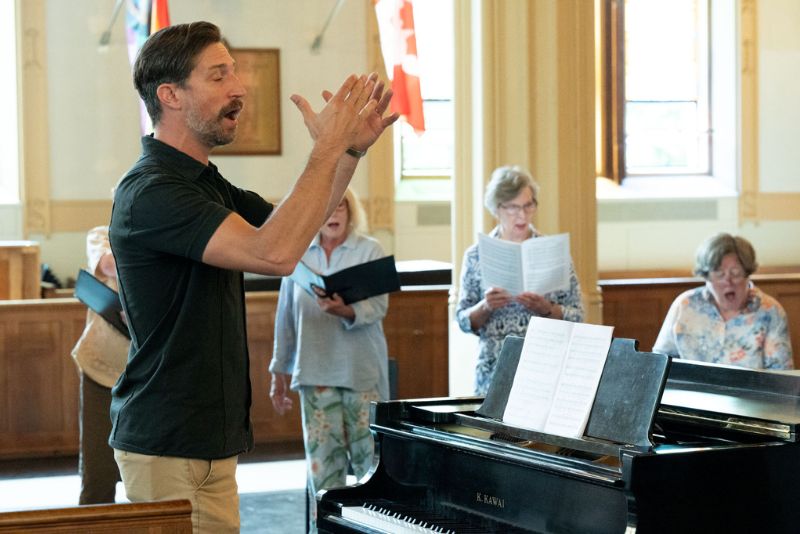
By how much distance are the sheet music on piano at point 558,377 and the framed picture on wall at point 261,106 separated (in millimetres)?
8352

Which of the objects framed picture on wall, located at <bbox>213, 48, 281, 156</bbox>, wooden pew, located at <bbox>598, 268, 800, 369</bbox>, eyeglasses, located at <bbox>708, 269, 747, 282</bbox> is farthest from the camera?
framed picture on wall, located at <bbox>213, 48, 281, 156</bbox>

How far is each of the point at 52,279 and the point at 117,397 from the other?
815cm

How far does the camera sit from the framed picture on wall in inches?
425

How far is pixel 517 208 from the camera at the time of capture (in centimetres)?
427

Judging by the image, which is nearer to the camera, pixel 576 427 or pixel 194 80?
pixel 194 80

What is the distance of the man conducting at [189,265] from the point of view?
2137 mm

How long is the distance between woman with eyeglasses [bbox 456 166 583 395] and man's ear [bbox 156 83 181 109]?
2.04 meters

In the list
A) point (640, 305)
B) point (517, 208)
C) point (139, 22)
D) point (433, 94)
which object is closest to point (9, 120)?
point (139, 22)

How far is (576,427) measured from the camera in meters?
2.49

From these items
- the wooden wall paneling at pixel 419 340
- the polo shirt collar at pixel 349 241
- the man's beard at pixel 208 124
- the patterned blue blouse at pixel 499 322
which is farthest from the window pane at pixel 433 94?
the man's beard at pixel 208 124

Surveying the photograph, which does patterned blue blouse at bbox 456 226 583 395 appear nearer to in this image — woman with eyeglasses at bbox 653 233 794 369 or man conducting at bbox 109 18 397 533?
woman with eyeglasses at bbox 653 233 794 369

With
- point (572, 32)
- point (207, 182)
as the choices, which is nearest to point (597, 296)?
point (572, 32)

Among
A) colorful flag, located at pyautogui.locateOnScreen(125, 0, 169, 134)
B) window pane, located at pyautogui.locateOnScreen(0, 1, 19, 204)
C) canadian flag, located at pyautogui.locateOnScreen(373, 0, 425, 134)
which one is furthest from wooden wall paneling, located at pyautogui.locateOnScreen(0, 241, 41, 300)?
canadian flag, located at pyautogui.locateOnScreen(373, 0, 425, 134)

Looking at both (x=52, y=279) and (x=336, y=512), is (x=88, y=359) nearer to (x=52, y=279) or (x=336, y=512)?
(x=336, y=512)
